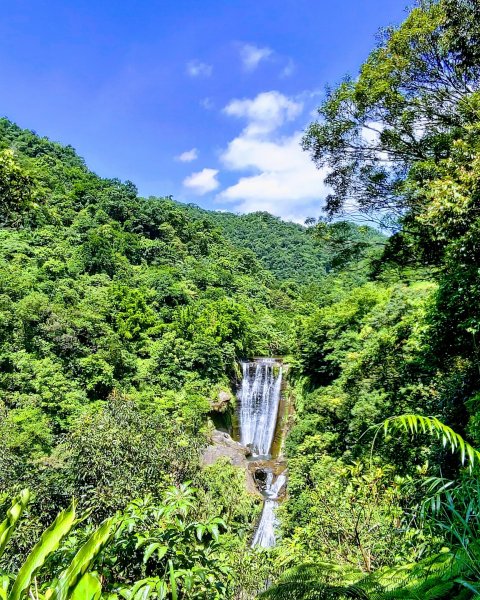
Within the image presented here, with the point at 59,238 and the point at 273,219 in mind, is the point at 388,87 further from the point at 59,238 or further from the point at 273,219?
the point at 273,219

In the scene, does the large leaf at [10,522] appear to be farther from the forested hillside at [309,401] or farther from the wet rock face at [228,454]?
the wet rock face at [228,454]

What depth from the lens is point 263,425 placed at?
1969 centimetres

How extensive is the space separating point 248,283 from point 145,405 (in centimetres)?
2308

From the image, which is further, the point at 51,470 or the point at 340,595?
the point at 51,470

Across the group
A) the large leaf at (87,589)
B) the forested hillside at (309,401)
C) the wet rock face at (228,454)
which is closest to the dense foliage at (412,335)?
the forested hillside at (309,401)

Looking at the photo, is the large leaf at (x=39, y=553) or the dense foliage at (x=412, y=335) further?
the dense foliage at (x=412, y=335)

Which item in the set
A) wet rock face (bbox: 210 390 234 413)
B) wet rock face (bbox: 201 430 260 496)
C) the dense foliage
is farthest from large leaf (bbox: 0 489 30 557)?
wet rock face (bbox: 210 390 234 413)

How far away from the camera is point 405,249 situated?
6426 millimetres

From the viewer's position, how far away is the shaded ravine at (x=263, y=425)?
14.6m

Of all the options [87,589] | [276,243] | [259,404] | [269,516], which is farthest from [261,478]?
[276,243]

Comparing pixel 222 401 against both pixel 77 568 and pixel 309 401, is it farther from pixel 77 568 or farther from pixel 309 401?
pixel 77 568

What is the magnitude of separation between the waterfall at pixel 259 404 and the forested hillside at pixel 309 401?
109 centimetres

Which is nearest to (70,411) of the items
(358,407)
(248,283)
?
(358,407)

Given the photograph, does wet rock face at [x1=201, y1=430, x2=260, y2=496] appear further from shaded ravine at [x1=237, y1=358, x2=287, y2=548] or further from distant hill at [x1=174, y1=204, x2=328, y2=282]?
distant hill at [x1=174, y1=204, x2=328, y2=282]
